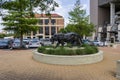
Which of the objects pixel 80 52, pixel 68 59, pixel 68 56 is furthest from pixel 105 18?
pixel 68 59

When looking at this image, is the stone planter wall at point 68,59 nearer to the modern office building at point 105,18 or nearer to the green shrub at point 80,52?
the green shrub at point 80,52

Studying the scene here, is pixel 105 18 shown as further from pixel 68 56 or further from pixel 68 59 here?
pixel 68 59

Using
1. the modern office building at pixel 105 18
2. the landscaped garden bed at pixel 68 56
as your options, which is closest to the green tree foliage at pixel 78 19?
the modern office building at pixel 105 18

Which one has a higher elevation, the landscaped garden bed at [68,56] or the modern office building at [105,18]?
the modern office building at [105,18]

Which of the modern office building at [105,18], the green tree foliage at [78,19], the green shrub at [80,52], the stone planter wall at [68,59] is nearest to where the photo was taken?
the stone planter wall at [68,59]

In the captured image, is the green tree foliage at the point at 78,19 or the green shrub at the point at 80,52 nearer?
the green shrub at the point at 80,52

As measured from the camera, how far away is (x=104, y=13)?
77.9 metres

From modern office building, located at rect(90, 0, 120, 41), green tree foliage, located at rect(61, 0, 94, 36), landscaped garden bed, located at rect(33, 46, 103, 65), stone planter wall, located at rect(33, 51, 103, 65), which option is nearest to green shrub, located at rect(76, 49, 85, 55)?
landscaped garden bed, located at rect(33, 46, 103, 65)

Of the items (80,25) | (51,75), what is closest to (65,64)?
(51,75)

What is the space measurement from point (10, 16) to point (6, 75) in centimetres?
2018

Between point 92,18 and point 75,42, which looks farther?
point 92,18

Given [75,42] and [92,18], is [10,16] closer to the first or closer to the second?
[75,42]

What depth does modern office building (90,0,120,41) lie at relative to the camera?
66681mm

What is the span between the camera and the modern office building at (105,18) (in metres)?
66.7
